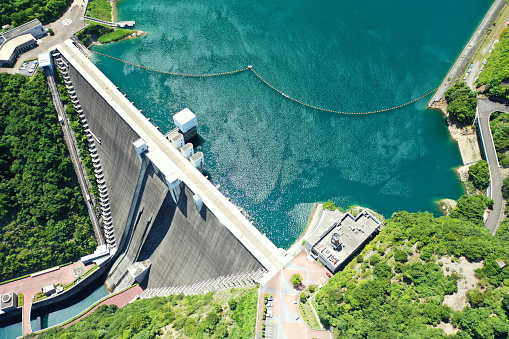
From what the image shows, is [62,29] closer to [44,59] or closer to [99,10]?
[99,10]

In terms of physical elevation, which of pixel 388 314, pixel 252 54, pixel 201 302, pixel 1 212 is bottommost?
pixel 388 314

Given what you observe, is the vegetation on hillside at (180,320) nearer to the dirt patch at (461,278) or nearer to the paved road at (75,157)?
the paved road at (75,157)

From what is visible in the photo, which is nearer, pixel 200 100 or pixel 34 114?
pixel 34 114

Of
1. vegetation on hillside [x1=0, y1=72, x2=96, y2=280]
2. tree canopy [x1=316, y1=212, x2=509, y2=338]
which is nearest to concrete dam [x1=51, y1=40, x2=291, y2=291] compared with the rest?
vegetation on hillside [x1=0, y1=72, x2=96, y2=280]

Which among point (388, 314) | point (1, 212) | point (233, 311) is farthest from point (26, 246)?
point (388, 314)

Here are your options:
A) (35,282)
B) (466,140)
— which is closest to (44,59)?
(35,282)

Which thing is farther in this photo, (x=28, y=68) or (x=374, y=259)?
(x=28, y=68)

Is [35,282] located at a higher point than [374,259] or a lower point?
higher

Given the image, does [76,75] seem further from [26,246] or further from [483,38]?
[483,38]

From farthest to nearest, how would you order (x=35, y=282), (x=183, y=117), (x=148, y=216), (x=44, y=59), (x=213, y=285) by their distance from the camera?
(x=44, y=59), (x=183, y=117), (x=148, y=216), (x=35, y=282), (x=213, y=285)
